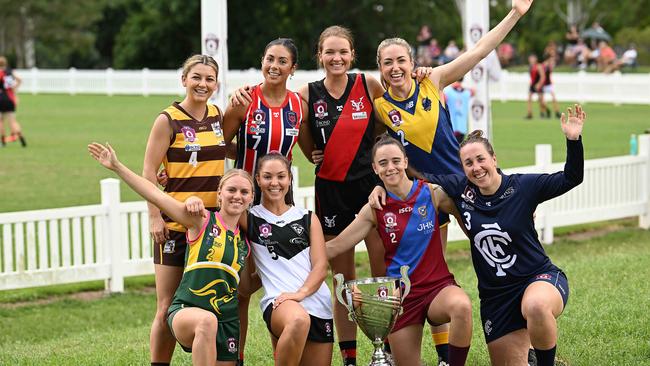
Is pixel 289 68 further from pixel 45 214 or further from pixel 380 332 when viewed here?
pixel 45 214

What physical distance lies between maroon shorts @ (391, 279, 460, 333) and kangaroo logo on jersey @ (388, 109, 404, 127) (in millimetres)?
995

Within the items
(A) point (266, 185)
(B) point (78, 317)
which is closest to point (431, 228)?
(A) point (266, 185)

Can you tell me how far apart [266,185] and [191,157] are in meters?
0.46

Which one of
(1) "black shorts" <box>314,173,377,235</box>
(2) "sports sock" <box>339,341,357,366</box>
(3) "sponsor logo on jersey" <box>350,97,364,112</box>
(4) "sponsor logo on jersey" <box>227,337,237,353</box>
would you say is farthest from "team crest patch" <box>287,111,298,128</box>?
(2) "sports sock" <box>339,341,357,366</box>

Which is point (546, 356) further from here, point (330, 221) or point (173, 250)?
point (173, 250)

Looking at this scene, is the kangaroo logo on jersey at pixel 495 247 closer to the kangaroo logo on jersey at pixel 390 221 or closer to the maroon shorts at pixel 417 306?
the maroon shorts at pixel 417 306

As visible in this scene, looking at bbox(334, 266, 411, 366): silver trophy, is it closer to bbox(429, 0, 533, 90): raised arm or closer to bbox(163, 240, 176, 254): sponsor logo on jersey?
bbox(163, 240, 176, 254): sponsor logo on jersey

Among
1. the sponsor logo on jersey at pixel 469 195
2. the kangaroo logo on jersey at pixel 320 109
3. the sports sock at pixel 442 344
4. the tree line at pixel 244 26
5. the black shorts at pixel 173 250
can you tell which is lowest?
the sports sock at pixel 442 344

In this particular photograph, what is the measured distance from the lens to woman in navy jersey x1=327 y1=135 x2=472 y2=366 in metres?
6.41

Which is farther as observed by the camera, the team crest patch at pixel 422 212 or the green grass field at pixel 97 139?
the green grass field at pixel 97 139

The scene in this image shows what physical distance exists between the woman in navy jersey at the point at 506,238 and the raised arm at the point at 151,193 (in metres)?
1.04

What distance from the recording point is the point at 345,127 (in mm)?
6820

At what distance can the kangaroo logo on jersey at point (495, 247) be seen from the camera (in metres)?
6.32

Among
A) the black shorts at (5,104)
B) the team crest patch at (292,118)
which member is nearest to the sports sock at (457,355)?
the team crest patch at (292,118)
